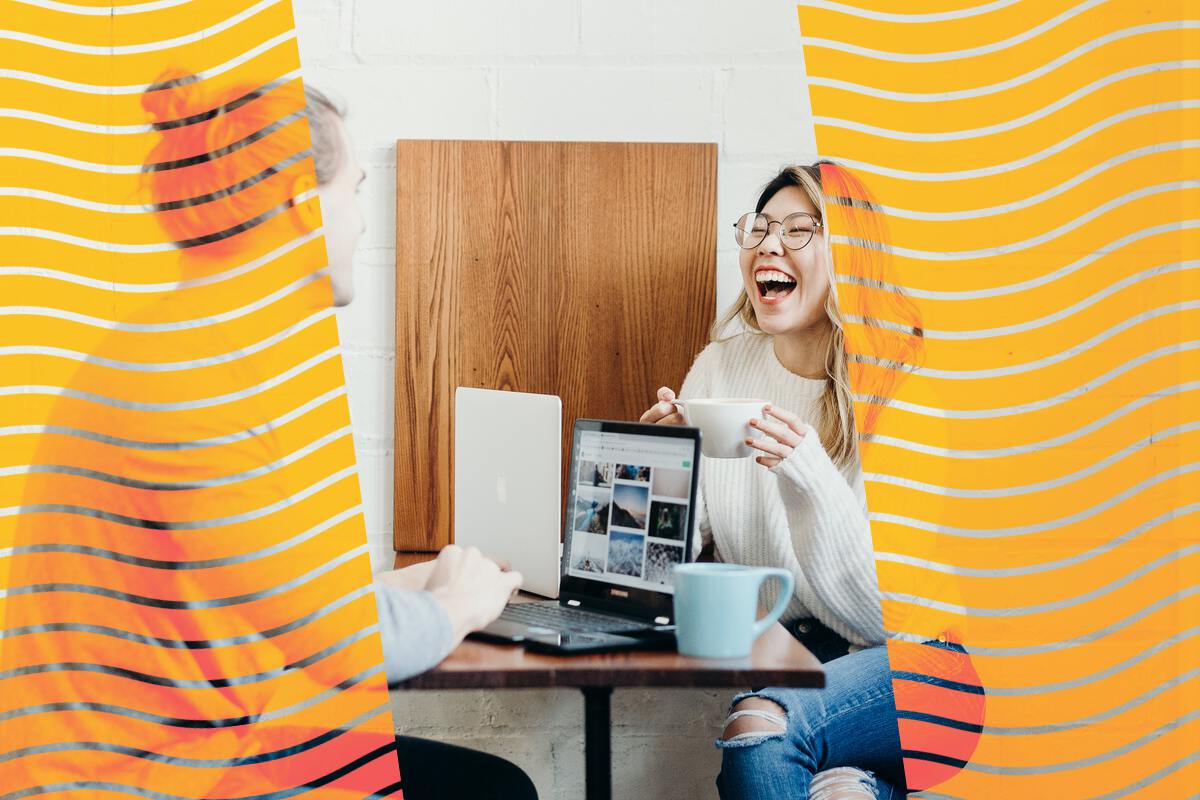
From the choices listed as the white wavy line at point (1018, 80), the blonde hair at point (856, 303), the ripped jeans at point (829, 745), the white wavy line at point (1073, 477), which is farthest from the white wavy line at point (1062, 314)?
the ripped jeans at point (829, 745)

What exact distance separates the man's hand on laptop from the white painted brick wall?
784mm

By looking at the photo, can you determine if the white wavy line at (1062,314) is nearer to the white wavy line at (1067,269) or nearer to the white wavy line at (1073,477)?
the white wavy line at (1067,269)

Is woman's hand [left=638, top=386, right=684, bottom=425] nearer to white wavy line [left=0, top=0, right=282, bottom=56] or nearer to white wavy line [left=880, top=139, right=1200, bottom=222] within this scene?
white wavy line [left=880, top=139, right=1200, bottom=222]

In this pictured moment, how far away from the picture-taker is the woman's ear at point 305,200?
3.61 feet

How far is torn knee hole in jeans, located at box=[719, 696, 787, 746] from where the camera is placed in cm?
134

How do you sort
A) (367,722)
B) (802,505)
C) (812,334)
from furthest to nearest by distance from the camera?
1. (812,334)
2. (802,505)
3. (367,722)

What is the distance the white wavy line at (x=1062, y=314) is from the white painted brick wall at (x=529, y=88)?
0.39m

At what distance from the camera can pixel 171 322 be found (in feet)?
3.18

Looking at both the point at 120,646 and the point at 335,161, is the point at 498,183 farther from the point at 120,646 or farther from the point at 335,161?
the point at 120,646

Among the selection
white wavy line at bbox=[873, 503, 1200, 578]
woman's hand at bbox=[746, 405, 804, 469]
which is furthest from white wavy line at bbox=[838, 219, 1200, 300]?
woman's hand at bbox=[746, 405, 804, 469]

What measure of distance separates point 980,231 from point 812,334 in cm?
36

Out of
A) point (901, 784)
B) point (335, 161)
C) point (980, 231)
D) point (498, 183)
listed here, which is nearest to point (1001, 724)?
point (901, 784)

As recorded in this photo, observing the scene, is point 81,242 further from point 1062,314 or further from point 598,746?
point 1062,314

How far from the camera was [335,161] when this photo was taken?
3.81 ft
